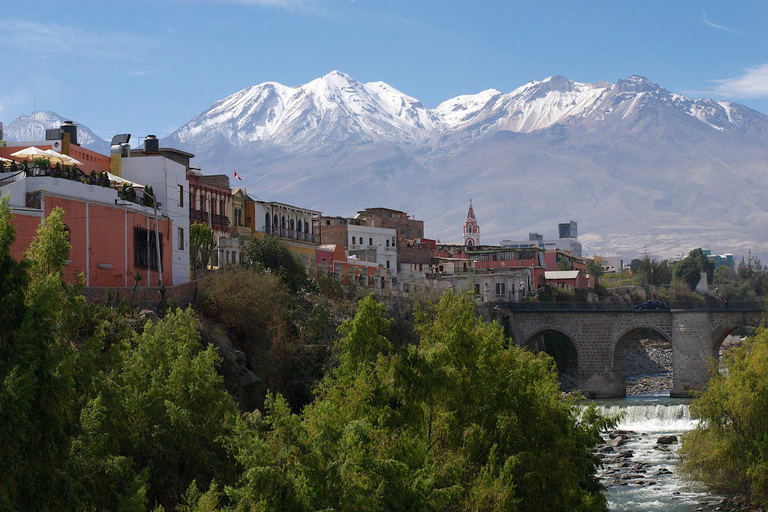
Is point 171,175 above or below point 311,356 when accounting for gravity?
above

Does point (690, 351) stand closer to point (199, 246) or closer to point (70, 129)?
point (199, 246)

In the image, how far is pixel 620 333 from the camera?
253ft

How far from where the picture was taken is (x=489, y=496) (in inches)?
824

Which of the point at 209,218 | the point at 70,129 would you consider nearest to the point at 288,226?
the point at 209,218

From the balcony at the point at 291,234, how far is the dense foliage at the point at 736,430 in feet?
113

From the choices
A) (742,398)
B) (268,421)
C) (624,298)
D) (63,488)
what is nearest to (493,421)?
(268,421)

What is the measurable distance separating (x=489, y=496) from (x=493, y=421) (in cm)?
267

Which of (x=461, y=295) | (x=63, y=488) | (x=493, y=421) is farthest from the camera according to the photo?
(x=461, y=295)

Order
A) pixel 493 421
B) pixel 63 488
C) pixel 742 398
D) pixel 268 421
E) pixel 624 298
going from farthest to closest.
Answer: pixel 624 298 → pixel 742 398 → pixel 493 421 → pixel 268 421 → pixel 63 488

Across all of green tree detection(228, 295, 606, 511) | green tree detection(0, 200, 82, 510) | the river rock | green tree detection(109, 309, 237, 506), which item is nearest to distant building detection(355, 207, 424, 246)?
the river rock

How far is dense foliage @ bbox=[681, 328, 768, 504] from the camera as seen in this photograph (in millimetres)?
35125

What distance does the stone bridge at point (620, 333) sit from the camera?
72562 millimetres

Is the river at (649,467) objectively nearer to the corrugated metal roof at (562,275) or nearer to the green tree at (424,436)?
the green tree at (424,436)

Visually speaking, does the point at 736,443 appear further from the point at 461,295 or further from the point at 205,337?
the point at 205,337
